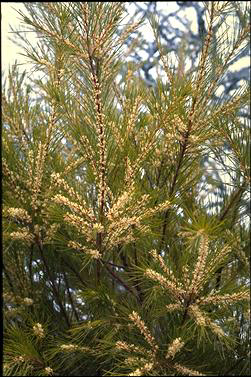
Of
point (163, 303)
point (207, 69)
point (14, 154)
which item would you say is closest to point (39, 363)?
point (163, 303)

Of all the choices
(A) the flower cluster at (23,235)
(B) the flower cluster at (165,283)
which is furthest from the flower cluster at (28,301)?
(B) the flower cluster at (165,283)

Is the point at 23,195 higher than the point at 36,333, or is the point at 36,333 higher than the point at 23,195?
the point at 23,195

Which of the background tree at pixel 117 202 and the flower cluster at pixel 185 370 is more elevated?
the background tree at pixel 117 202

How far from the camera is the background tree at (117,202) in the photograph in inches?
29.0

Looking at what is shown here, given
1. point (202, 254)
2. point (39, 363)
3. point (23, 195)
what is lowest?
point (39, 363)

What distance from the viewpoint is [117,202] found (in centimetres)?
71

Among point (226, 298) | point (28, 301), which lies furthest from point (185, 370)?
point (28, 301)

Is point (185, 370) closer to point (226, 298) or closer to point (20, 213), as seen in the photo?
point (226, 298)

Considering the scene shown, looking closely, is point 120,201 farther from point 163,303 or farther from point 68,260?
point 68,260

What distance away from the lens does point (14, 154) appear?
0.89 meters

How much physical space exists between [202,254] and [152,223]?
0.13 m

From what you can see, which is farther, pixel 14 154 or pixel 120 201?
pixel 14 154

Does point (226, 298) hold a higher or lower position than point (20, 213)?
lower

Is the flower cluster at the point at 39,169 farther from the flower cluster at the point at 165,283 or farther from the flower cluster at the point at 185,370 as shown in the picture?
the flower cluster at the point at 185,370
